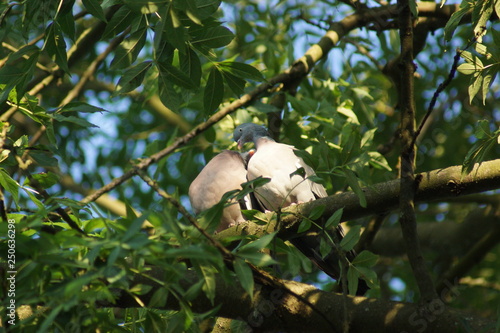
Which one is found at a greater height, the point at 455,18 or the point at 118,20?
the point at 455,18

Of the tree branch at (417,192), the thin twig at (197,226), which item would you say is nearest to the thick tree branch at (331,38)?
the tree branch at (417,192)

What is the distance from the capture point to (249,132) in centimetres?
430

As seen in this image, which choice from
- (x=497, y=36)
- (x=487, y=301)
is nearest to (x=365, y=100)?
(x=497, y=36)

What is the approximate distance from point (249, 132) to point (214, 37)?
2067 mm

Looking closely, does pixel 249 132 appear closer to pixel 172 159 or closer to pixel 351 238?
pixel 172 159

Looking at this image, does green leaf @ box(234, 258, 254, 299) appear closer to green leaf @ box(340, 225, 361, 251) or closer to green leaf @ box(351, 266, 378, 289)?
green leaf @ box(340, 225, 361, 251)

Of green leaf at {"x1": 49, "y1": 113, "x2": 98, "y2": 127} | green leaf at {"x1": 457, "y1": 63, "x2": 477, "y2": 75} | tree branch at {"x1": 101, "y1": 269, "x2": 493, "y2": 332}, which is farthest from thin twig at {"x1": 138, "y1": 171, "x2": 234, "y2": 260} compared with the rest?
green leaf at {"x1": 457, "y1": 63, "x2": 477, "y2": 75}

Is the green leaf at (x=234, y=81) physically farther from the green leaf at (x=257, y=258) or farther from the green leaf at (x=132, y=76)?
the green leaf at (x=257, y=258)

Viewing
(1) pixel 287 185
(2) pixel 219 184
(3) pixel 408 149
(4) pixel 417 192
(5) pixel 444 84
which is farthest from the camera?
(2) pixel 219 184

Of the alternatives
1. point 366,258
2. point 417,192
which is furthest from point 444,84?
point 366,258

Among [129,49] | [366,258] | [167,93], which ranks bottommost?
[366,258]

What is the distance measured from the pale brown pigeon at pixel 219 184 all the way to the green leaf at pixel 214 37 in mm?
1635

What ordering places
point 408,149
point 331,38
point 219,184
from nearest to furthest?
point 408,149 < point 219,184 < point 331,38

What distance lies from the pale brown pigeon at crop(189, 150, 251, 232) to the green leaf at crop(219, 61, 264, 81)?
1442mm
